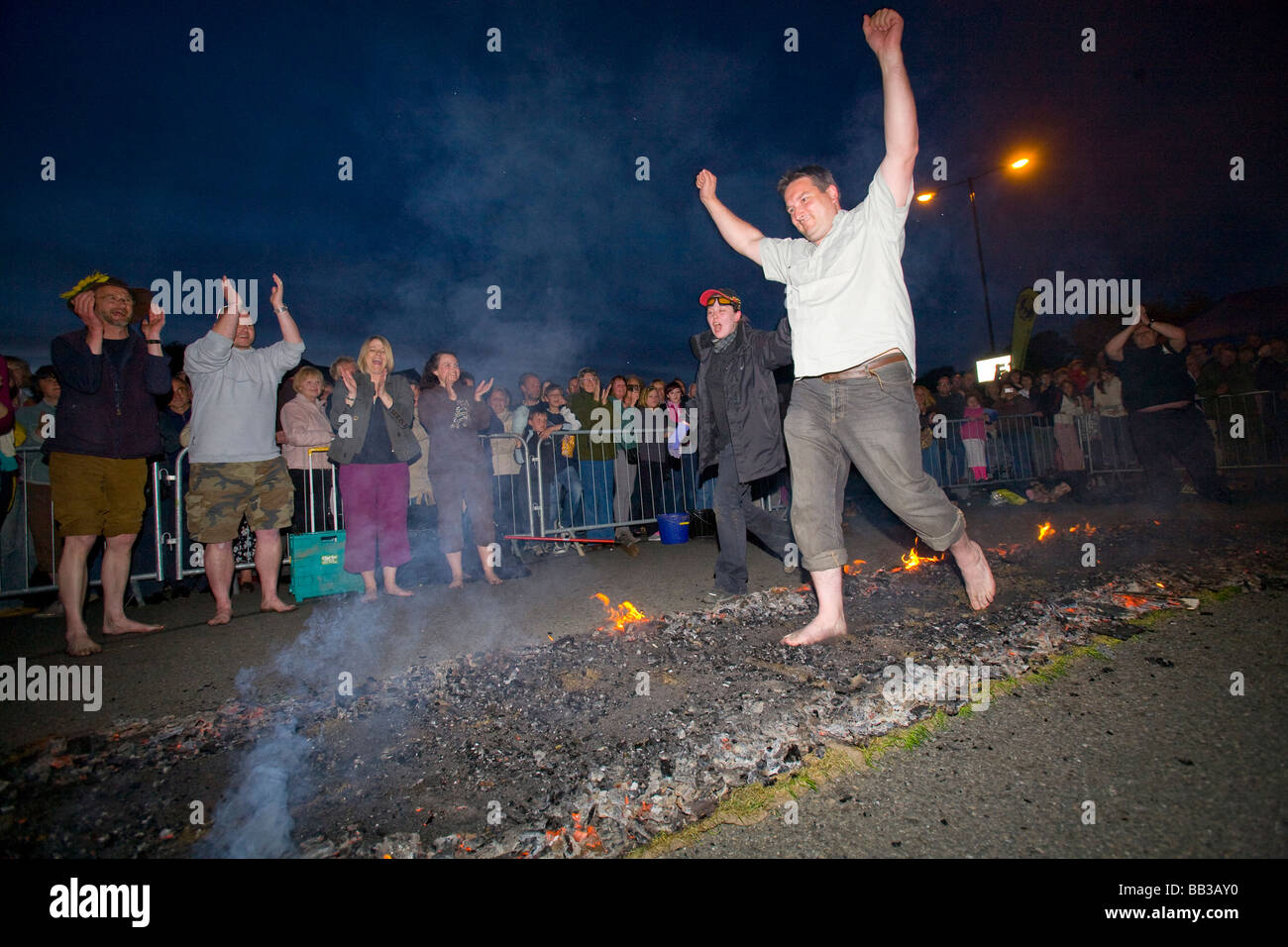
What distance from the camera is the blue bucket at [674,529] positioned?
7.66 meters

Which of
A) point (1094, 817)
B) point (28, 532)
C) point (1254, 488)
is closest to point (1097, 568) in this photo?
point (1094, 817)

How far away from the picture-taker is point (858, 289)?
283cm

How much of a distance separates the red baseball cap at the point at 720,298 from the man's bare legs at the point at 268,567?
410cm

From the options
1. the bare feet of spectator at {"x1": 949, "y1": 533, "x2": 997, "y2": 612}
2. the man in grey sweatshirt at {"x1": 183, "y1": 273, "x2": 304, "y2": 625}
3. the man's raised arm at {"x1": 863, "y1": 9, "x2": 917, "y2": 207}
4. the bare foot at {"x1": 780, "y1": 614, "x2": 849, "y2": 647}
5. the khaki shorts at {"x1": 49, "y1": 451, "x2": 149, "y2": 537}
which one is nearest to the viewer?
the man's raised arm at {"x1": 863, "y1": 9, "x2": 917, "y2": 207}

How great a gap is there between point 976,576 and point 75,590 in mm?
5870

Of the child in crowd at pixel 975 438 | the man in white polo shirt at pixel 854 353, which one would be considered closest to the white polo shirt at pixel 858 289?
the man in white polo shirt at pixel 854 353

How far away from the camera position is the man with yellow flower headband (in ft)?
12.9

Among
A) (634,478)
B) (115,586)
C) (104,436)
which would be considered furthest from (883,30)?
(634,478)

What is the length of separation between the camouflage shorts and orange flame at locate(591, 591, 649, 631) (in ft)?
9.65

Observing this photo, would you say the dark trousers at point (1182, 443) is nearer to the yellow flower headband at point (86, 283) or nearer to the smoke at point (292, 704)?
the smoke at point (292, 704)

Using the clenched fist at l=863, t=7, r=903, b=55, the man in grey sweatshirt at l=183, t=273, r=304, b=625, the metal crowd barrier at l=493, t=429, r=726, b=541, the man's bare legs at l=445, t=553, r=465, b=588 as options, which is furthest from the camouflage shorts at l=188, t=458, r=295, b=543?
the clenched fist at l=863, t=7, r=903, b=55

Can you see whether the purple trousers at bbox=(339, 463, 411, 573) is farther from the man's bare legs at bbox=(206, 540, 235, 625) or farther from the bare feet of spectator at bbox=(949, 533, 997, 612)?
the bare feet of spectator at bbox=(949, 533, 997, 612)

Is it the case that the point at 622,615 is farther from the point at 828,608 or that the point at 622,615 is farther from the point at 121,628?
the point at 121,628
